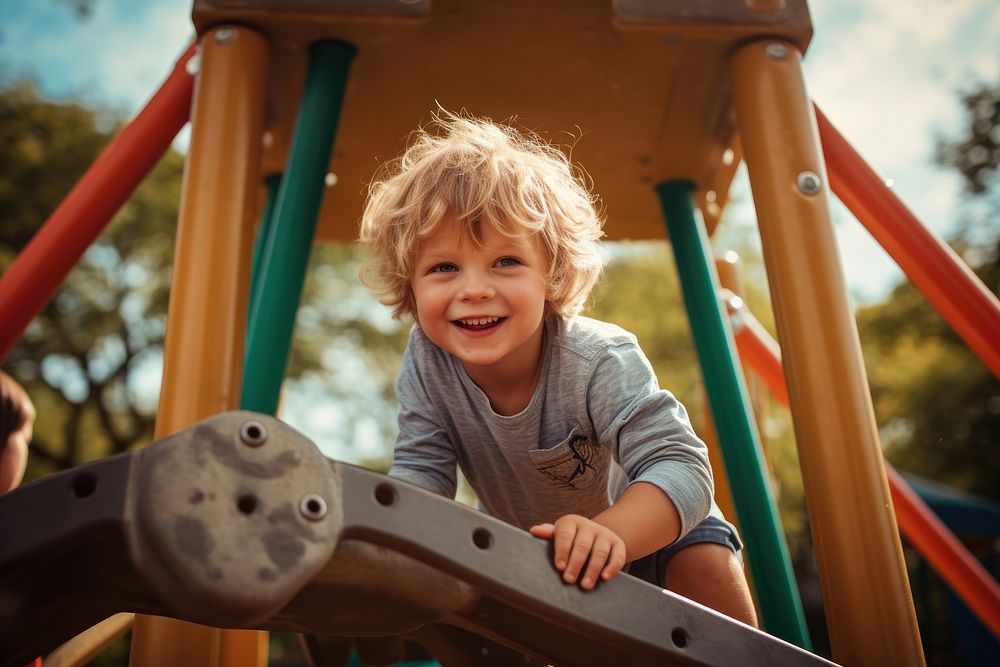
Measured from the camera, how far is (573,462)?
1396 millimetres

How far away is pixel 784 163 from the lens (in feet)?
4.41

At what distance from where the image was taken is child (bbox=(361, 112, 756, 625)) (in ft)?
4.02

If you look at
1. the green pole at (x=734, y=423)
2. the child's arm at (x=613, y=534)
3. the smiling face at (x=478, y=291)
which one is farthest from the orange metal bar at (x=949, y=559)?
the child's arm at (x=613, y=534)

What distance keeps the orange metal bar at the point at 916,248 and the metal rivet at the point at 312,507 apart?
1.18m

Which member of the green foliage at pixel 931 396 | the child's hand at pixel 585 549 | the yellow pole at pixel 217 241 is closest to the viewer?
the child's hand at pixel 585 549

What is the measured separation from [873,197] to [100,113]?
10098 millimetres

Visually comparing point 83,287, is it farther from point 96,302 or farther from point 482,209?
point 482,209

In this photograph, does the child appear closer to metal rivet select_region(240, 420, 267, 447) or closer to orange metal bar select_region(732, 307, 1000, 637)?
metal rivet select_region(240, 420, 267, 447)

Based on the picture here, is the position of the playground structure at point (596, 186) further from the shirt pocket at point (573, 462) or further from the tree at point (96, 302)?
the tree at point (96, 302)

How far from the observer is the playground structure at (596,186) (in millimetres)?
753

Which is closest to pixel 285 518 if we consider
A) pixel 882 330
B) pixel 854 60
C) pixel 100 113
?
pixel 100 113

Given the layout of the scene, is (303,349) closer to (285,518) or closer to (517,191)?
(517,191)

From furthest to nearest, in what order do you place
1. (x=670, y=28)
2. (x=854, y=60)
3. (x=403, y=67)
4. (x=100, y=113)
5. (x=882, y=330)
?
(x=882, y=330) < (x=854, y=60) < (x=100, y=113) < (x=403, y=67) < (x=670, y=28)

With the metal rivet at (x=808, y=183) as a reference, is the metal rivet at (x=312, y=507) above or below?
below
